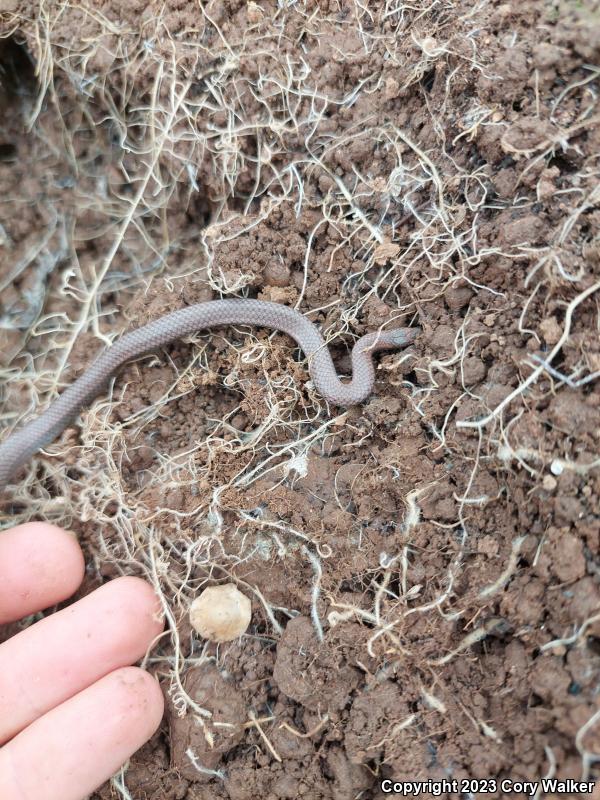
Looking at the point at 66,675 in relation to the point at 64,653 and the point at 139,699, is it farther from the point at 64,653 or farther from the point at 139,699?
the point at 139,699

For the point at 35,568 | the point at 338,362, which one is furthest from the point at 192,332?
the point at 35,568

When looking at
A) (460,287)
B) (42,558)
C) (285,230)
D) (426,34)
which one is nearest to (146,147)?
(285,230)

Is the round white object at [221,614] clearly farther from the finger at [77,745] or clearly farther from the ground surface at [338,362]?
the finger at [77,745]

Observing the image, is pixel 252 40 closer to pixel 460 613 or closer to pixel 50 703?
pixel 460 613

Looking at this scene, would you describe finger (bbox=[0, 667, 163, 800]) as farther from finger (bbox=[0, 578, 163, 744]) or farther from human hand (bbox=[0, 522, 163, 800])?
finger (bbox=[0, 578, 163, 744])

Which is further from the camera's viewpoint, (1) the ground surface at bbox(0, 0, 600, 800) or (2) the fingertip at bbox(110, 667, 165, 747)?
(2) the fingertip at bbox(110, 667, 165, 747)

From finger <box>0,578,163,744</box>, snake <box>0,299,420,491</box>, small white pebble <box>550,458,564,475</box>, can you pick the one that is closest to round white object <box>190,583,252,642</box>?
finger <box>0,578,163,744</box>
